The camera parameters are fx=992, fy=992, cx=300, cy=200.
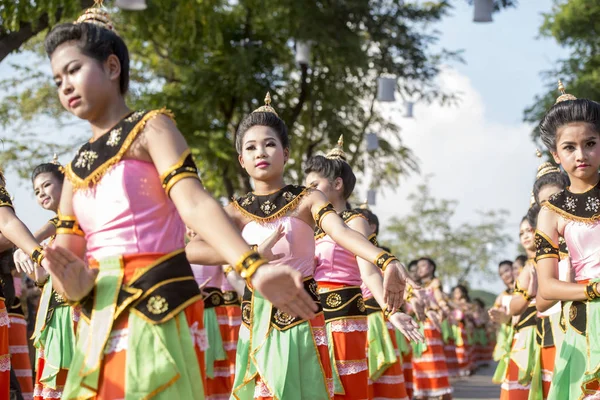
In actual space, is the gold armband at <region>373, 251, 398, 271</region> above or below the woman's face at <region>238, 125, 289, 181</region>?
below

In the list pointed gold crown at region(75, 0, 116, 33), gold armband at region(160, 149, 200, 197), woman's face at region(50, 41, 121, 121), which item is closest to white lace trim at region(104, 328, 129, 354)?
gold armband at region(160, 149, 200, 197)

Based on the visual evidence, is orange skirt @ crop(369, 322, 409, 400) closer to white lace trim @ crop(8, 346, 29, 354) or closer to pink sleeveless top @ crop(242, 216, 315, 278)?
white lace trim @ crop(8, 346, 29, 354)

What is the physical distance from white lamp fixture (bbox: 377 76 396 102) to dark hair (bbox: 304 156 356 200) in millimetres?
12539

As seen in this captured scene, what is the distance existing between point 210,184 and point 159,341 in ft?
59.9

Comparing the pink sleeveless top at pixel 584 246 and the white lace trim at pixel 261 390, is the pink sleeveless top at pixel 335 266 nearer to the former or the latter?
the white lace trim at pixel 261 390

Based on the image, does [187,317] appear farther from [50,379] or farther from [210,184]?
[210,184]

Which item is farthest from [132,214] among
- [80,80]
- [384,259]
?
[384,259]

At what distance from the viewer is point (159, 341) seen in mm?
3418

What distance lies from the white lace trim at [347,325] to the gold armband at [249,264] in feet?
13.9

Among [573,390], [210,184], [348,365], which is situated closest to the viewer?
[573,390]

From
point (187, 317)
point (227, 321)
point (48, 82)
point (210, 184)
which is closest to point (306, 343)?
point (187, 317)

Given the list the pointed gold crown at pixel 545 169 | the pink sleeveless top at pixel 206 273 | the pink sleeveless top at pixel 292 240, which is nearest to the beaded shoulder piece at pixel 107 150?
the pink sleeveless top at pixel 292 240

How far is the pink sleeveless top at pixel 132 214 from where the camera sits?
3551mm

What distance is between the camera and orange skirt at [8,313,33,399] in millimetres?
8938
